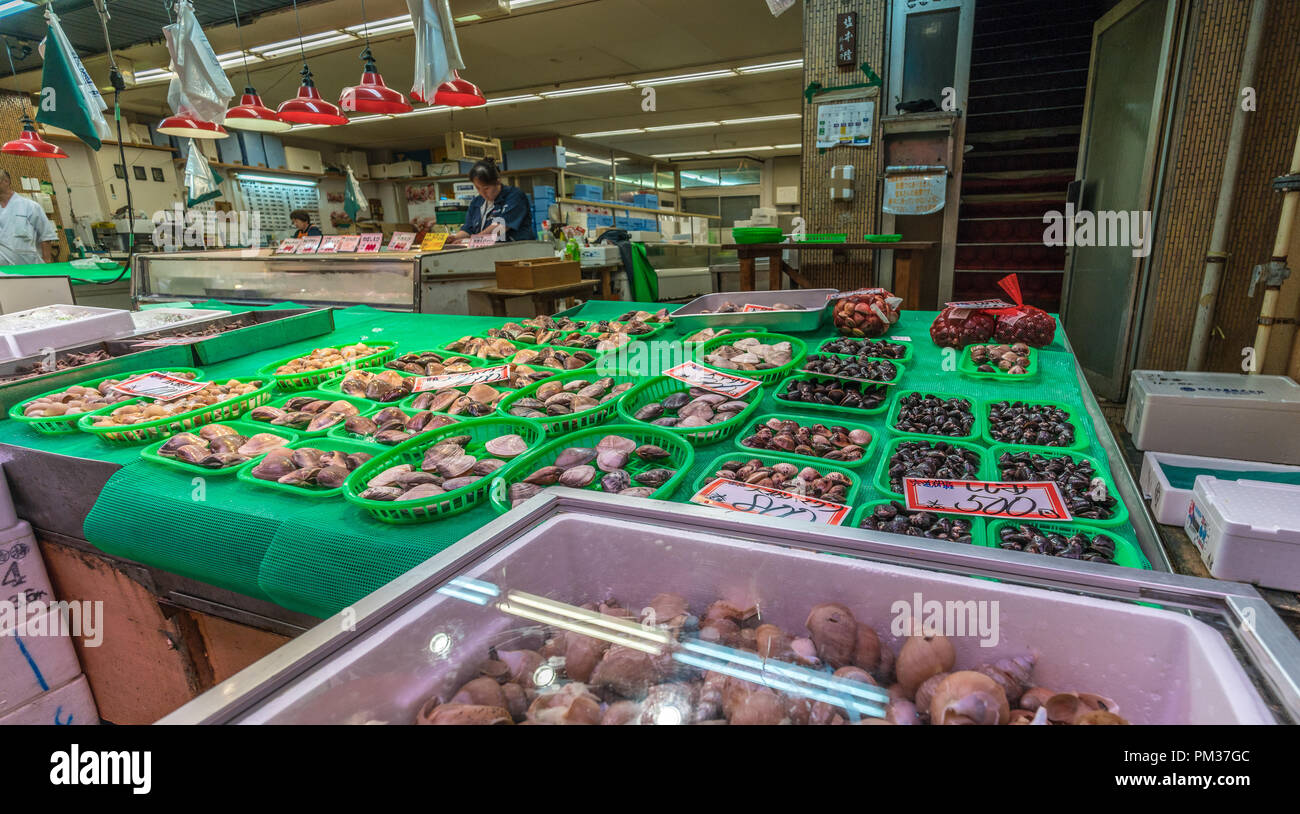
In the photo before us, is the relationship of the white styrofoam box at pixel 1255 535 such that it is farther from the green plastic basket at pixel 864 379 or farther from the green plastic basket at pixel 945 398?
the green plastic basket at pixel 864 379

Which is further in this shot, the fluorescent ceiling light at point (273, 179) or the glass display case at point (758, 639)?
the fluorescent ceiling light at point (273, 179)

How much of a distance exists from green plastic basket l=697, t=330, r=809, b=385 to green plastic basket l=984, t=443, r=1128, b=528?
73 cm

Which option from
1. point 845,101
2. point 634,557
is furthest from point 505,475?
point 845,101

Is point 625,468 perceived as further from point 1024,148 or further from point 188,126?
point 1024,148

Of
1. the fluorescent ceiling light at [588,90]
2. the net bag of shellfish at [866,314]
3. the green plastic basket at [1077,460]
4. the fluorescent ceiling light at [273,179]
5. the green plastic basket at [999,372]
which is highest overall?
the fluorescent ceiling light at [588,90]

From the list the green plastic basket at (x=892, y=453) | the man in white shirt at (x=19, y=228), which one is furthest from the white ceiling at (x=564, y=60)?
the green plastic basket at (x=892, y=453)

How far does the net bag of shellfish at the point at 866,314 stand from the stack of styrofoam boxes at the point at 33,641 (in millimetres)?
2980

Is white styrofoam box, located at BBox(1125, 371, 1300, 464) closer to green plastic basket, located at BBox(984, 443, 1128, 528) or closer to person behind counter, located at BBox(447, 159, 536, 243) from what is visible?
green plastic basket, located at BBox(984, 443, 1128, 528)

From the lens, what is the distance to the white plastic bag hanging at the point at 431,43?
317cm

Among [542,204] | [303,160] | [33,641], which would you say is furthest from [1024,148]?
[303,160]

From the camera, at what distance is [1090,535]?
1.09 m

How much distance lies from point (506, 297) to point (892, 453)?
3263mm
